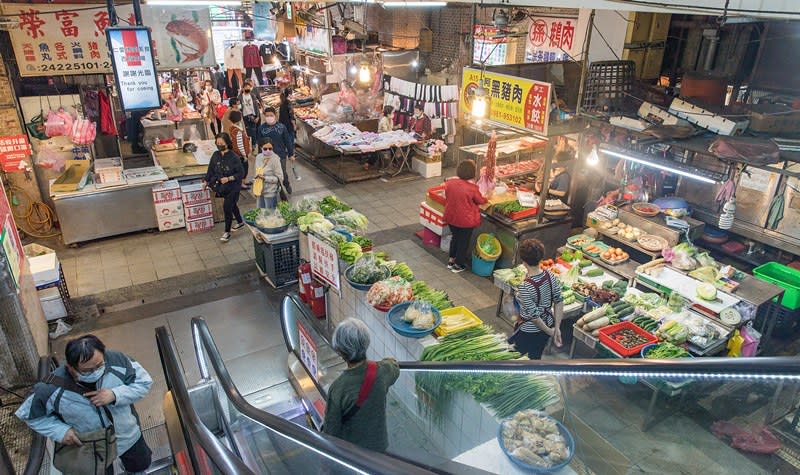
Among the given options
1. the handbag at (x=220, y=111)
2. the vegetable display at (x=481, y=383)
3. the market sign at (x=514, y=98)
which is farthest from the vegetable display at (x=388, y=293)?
the handbag at (x=220, y=111)

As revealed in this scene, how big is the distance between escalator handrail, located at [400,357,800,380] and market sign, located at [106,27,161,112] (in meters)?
6.72

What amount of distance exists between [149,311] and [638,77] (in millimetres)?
9841

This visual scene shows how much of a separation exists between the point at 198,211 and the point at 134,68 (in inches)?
143

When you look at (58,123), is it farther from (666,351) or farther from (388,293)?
(666,351)

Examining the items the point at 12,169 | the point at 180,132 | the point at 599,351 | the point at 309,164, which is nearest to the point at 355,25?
the point at 309,164

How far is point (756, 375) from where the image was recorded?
2238 millimetres

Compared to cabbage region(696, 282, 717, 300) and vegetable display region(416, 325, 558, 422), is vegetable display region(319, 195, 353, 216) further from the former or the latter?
cabbage region(696, 282, 717, 300)

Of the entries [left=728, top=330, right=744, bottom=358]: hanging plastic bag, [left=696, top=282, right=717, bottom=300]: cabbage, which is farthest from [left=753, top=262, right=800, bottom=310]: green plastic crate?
[left=728, top=330, right=744, bottom=358]: hanging plastic bag

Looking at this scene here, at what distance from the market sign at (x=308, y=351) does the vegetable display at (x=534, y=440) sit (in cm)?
271

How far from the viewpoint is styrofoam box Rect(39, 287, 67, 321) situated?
7.53m

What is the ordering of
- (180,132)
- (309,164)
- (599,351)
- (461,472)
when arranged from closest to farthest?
(461,472) → (599,351) → (180,132) → (309,164)

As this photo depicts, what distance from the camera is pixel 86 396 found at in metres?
4.00

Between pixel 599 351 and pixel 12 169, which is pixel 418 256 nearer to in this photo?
pixel 599 351

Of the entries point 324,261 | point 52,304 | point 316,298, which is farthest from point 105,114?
point 324,261
